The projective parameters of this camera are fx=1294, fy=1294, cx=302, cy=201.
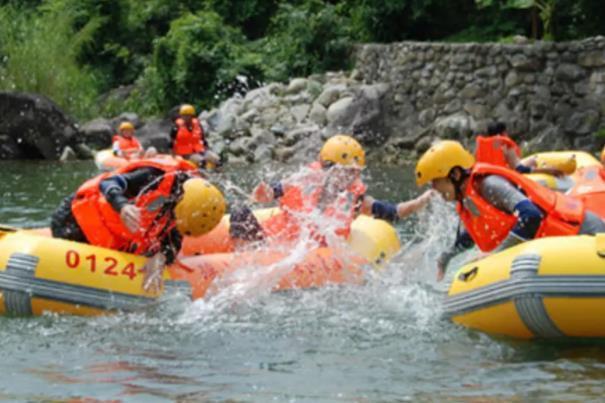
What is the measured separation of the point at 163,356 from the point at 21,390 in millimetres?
1019

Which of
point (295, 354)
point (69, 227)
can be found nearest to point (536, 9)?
point (69, 227)

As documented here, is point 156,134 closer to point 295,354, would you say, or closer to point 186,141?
point 186,141

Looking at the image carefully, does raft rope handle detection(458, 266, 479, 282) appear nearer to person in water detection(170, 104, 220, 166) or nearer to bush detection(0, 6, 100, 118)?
person in water detection(170, 104, 220, 166)

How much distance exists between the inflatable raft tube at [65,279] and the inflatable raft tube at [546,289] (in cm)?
233

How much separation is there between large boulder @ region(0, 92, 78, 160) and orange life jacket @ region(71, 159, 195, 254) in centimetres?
1592

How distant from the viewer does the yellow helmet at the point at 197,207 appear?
838 centimetres

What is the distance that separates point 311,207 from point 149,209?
5.22ft

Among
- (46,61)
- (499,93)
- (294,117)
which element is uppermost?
(46,61)

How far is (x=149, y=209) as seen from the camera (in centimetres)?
840

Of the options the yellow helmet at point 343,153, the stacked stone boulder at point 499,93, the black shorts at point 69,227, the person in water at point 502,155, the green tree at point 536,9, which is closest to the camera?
the black shorts at point 69,227

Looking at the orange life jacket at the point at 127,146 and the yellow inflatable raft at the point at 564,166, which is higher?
the orange life jacket at the point at 127,146

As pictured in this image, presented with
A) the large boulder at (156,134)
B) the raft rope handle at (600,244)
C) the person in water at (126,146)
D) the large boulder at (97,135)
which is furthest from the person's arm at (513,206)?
the large boulder at (97,135)

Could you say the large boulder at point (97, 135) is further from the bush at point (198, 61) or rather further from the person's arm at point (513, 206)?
the person's arm at point (513, 206)

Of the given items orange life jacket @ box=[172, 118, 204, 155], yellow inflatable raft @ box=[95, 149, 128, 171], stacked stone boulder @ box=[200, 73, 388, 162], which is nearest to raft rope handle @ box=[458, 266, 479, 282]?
yellow inflatable raft @ box=[95, 149, 128, 171]
